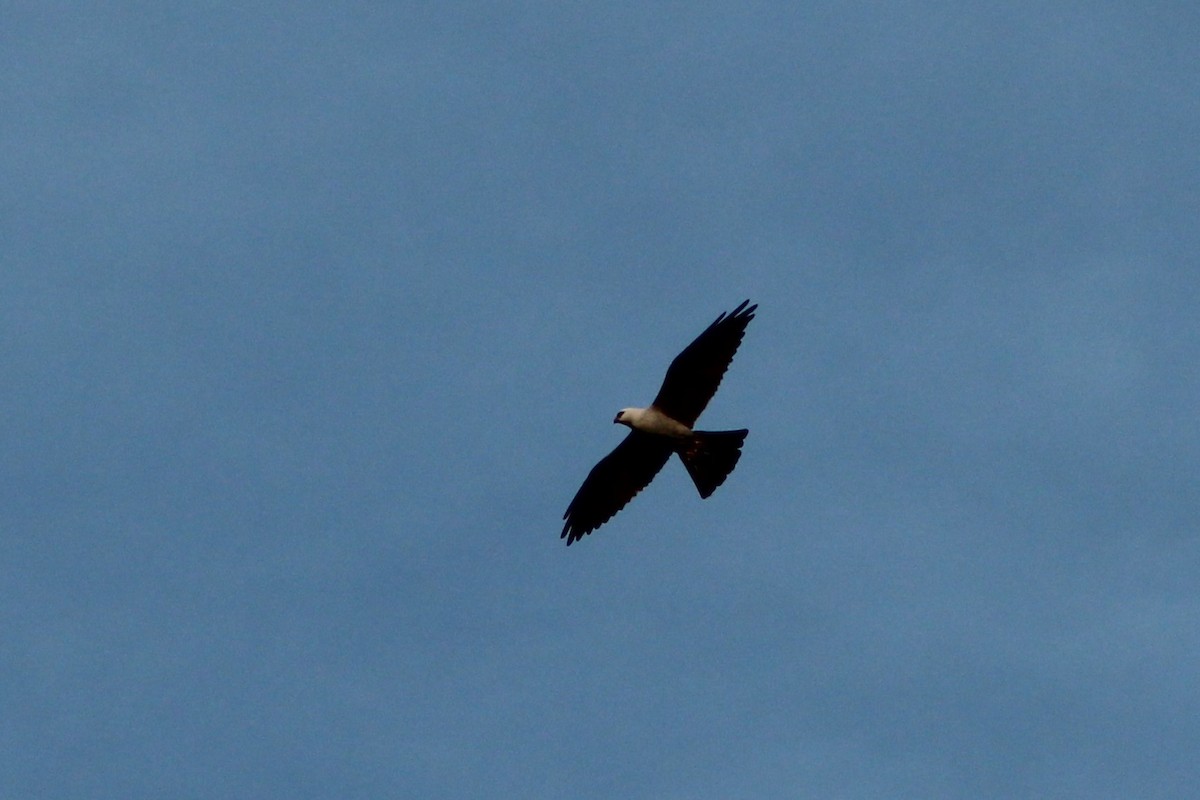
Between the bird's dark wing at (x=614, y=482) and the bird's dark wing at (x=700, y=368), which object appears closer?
the bird's dark wing at (x=700, y=368)

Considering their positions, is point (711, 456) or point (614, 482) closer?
point (711, 456)

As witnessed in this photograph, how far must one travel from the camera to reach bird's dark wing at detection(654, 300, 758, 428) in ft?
79.8

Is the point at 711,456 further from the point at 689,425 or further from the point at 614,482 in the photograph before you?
the point at 614,482

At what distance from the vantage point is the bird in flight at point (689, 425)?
2436 cm

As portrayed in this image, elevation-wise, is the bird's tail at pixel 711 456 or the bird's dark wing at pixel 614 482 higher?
the bird's dark wing at pixel 614 482

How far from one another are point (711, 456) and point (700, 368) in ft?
3.93

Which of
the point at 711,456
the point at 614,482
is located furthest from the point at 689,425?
the point at 614,482

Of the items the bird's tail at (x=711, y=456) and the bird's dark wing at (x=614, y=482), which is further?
the bird's dark wing at (x=614, y=482)

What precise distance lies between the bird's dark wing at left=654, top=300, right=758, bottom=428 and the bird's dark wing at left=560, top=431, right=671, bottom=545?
77 cm

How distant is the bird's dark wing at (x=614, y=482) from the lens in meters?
25.7

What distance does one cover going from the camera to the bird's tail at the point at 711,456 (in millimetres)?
24672

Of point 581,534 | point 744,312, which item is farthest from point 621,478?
point 744,312

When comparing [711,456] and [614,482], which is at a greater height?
[614,482]

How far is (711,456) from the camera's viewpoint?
24844 millimetres
